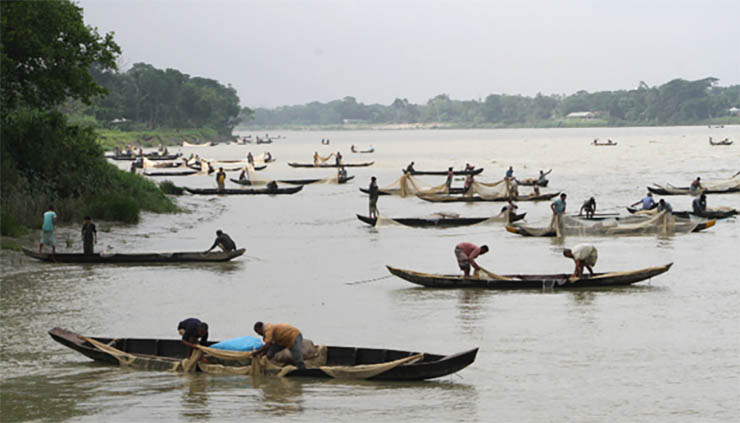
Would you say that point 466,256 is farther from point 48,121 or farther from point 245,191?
point 245,191

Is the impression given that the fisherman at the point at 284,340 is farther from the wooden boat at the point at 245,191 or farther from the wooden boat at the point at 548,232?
the wooden boat at the point at 245,191

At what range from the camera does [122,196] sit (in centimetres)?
3300

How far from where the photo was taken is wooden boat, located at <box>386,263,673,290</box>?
1928cm

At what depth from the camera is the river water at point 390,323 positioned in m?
12.0

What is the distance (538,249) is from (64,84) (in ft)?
50.9

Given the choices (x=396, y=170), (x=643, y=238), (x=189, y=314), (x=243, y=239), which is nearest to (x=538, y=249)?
(x=643, y=238)

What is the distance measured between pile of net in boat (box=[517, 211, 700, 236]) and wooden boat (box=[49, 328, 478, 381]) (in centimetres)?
1686

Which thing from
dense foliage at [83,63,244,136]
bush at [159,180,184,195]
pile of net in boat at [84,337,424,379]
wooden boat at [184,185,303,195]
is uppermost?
dense foliage at [83,63,244,136]

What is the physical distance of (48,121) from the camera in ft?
102

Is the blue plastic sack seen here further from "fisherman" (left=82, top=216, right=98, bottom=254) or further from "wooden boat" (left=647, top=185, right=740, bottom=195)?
"wooden boat" (left=647, top=185, right=740, bottom=195)

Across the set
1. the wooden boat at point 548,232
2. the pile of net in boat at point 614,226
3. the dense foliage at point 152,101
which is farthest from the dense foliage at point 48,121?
the dense foliage at point 152,101

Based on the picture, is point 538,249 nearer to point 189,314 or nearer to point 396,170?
point 189,314

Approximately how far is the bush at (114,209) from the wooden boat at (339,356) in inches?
689

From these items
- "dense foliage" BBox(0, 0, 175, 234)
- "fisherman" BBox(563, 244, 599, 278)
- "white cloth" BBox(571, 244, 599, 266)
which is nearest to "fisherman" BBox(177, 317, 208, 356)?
"fisherman" BBox(563, 244, 599, 278)
